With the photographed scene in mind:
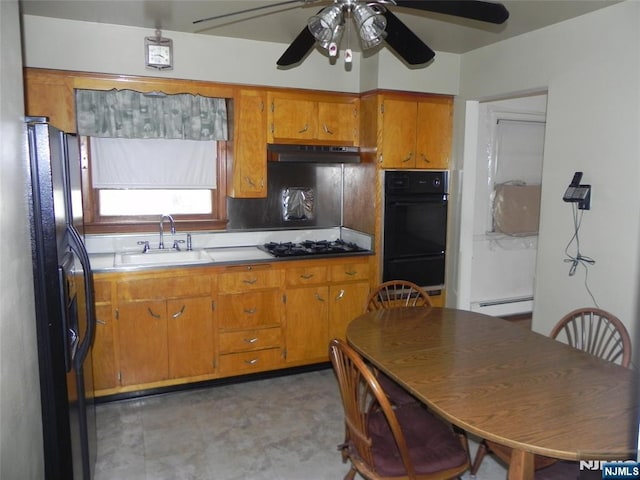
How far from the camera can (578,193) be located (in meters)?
2.82

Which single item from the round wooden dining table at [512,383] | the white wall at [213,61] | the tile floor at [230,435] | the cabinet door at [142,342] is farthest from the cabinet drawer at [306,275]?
the white wall at [213,61]

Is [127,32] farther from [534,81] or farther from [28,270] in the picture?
[534,81]

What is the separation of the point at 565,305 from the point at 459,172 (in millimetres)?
1347

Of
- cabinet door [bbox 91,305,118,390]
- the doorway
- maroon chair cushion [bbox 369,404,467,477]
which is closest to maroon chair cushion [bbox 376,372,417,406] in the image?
maroon chair cushion [bbox 369,404,467,477]

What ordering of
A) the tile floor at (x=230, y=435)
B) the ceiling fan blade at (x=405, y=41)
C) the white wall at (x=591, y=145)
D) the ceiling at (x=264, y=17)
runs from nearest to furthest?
the ceiling fan blade at (x=405, y=41)
the tile floor at (x=230, y=435)
the white wall at (x=591, y=145)
the ceiling at (x=264, y=17)

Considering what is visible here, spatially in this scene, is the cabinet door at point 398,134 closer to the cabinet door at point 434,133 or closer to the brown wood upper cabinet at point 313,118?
the cabinet door at point 434,133

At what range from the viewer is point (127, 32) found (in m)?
3.22

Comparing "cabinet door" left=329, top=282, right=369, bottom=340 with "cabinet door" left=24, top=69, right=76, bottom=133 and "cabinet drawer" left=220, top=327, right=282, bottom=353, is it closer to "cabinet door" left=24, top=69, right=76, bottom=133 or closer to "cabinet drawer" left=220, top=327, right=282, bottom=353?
"cabinet drawer" left=220, top=327, right=282, bottom=353

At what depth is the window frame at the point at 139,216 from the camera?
3467 mm

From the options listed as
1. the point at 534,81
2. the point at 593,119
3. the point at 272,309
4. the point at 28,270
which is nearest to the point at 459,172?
the point at 534,81

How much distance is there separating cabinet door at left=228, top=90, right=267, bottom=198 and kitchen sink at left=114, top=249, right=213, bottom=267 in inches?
21.1

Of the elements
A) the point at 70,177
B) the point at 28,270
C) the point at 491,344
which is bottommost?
the point at 491,344

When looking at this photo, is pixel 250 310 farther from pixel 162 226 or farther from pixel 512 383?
pixel 512 383

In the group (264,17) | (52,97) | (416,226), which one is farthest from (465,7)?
(52,97)
